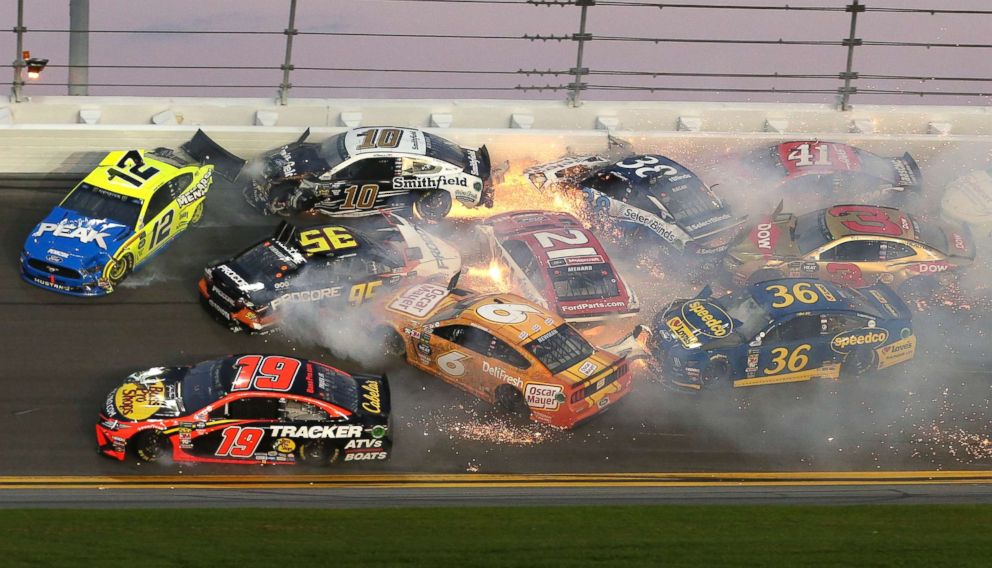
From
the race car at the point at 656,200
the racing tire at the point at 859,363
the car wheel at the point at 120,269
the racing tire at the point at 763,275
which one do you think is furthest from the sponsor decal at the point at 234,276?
the racing tire at the point at 859,363

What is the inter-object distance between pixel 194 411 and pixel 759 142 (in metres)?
14.4

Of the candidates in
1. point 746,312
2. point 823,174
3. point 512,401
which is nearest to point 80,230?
point 512,401

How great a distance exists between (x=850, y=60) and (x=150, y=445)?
717 inches

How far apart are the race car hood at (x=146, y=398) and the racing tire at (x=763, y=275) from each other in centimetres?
995

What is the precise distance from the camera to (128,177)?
2208 centimetres

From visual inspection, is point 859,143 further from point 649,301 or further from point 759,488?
point 759,488

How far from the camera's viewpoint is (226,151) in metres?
24.3

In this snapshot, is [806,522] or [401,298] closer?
[806,522]

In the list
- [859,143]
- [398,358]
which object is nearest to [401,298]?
[398,358]

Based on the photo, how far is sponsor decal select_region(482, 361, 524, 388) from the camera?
1844 centimetres

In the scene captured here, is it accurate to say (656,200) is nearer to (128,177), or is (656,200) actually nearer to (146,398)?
(128,177)

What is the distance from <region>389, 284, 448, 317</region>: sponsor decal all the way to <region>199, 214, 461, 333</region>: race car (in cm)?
54

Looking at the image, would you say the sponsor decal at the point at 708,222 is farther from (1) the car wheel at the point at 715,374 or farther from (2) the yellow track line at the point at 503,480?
(2) the yellow track line at the point at 503,480

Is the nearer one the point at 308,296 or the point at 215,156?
the point at 308,296
